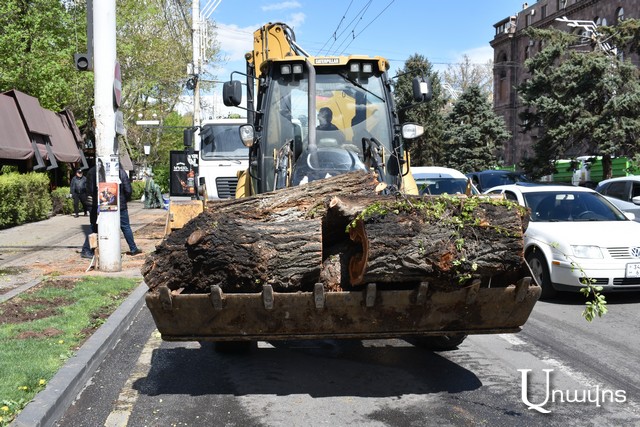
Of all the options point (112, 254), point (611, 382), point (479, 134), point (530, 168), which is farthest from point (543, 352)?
point (479, 134)

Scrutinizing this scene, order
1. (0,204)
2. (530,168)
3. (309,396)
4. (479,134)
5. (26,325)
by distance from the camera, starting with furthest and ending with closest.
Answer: (479,134) < (530,168) < (0,204) < (26,325) < (309,396)

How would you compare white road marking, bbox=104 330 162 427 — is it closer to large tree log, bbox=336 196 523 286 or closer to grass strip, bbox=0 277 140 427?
grass strip, bbox=0 277 140 427

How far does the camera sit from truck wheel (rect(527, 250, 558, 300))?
30.3 ft

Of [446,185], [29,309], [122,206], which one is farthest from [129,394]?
[446,185]

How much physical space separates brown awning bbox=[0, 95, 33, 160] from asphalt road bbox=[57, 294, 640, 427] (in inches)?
257

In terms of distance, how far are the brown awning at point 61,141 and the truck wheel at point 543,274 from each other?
13944 millimetres

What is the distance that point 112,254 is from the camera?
1103 cm

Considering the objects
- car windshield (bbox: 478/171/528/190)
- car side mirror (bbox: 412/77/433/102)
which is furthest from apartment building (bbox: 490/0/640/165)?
car side mirror (bbox: 412/77/433/102)

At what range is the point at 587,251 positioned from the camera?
29.0 ft

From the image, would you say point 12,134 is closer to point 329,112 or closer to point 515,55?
point 329,112

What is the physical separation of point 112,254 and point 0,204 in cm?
962

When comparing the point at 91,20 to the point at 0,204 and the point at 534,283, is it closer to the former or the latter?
the point at 534,283

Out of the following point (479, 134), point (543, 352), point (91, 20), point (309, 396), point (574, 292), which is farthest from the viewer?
point (479, 134)

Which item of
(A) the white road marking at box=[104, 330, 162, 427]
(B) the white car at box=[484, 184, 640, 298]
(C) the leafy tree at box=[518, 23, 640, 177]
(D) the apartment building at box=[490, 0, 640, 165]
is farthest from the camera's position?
(D) the apartment building at box=[490, 0, 640, 165]
